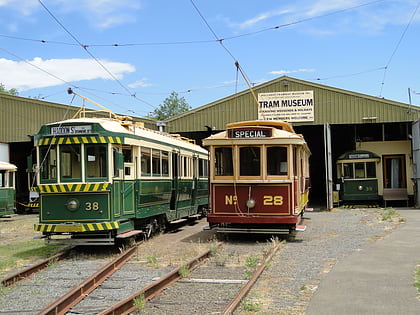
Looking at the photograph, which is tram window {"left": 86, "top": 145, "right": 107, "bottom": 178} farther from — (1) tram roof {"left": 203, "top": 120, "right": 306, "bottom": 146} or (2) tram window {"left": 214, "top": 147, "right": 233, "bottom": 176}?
(2) tram window {"left": 214, "top": 147, "right": 233, "bottom": 176}

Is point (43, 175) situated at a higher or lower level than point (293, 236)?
higher

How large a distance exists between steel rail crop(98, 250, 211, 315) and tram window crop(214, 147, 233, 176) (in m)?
3.45

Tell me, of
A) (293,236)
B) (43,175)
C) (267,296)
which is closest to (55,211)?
(43,175)

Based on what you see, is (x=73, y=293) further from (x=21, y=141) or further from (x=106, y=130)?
(x=21, y=141)

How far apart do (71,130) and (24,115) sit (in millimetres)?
19585

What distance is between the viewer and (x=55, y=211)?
10484 millimetres

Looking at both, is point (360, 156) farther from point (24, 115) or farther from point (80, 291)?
point (80, 291)

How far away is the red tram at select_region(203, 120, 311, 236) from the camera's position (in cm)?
1201

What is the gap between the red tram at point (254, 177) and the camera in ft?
39.4

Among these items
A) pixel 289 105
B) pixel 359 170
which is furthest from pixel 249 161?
pixel 359 170

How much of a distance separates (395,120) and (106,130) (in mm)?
17574

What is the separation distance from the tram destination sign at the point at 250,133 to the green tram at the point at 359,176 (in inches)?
602

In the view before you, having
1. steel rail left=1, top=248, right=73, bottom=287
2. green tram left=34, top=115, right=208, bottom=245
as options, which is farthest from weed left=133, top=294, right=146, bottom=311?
green tram left=34, top=115, right=208, bottom=245

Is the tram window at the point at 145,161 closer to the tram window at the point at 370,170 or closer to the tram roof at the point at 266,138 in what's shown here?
the tram roof at the point at 266,138
